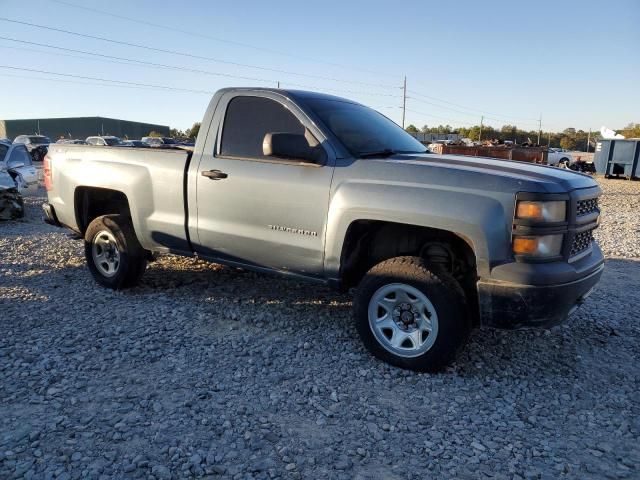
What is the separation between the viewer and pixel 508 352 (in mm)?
4051

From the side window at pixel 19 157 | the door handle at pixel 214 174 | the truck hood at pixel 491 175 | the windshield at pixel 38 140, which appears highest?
the truck hood at pixel 491 175

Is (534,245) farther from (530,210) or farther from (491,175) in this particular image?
(491,175)

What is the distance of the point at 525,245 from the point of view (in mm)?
3180

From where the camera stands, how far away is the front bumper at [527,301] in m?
3.18

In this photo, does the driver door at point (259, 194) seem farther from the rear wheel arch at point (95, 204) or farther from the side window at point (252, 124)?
the rear wheel arch at point (95, 204)

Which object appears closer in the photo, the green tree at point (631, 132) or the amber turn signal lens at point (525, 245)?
the amber turn signal lens at point (525, 245)

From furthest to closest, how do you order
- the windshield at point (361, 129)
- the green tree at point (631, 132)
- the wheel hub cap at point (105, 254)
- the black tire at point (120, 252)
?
the green tree at point (631, 132), the wheel hub cap at point (105, 254), the black tire at point (120, 252), the windshield at point (361, 129)

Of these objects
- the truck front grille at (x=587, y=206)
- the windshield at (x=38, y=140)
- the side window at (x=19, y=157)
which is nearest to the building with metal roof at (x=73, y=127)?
the windshield at (x=38, y=140)

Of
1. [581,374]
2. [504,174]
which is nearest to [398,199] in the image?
[504,174]

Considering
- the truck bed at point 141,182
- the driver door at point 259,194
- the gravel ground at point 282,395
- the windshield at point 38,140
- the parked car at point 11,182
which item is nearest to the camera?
the gravel ground at point 282,395

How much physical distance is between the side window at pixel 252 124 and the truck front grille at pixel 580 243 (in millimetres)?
2241

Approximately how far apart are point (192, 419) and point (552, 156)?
3570cm

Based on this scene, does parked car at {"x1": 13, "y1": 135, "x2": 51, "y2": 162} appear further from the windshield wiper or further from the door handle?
the windshield wiper

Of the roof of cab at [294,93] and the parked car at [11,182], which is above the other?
the roof of cab at [294,93]
